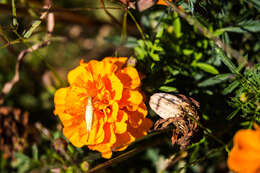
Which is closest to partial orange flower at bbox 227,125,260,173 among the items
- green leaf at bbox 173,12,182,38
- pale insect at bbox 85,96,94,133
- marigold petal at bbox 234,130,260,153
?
marigold petal at bbox 234,130,260,153

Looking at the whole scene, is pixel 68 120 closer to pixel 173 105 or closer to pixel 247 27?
pixel 173 105

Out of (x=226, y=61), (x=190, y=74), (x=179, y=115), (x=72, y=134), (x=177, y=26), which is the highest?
(x=177, y=26)

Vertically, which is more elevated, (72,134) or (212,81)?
(212,81)

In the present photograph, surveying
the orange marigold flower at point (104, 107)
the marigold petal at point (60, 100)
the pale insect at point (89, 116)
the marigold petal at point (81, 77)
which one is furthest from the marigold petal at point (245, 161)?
the marigold petal at point (60, 100)

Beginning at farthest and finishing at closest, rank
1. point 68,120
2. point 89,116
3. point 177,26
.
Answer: point 177,26
point 68,120
point 89,116

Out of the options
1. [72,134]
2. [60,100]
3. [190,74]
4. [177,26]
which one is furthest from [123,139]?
[177,26]

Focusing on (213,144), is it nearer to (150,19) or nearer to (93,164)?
(93,164)

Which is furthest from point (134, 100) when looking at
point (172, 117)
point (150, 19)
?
point (150, 19)

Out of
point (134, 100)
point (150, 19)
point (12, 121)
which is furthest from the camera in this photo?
point (12, 121)

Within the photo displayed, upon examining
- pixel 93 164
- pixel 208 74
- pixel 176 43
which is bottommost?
pixel 93 164
